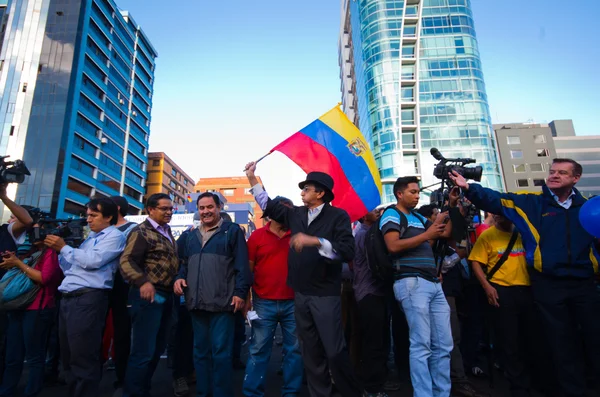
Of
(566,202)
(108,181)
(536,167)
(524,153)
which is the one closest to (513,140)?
(524,153)

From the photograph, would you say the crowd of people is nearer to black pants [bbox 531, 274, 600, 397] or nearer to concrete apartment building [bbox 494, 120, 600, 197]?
black pants [bbox 531, 274, 600, 397]


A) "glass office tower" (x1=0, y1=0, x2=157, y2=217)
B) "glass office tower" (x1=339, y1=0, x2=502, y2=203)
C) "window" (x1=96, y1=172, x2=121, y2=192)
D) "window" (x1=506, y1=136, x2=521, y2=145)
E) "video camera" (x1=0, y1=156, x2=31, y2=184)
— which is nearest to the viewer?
"video camera" (x1=0, y1=156, x2=31, y2=184)

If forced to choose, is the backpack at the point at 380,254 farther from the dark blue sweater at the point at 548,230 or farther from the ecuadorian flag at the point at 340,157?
the ecuadorian flag at the point at 340,157

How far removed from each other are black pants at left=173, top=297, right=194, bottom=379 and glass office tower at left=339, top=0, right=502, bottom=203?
3750cm

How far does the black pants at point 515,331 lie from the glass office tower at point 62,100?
4877cm

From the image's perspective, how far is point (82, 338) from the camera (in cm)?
316

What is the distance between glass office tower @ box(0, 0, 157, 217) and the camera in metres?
42.7

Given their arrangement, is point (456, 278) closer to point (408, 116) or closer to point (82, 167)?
point (408, 116)

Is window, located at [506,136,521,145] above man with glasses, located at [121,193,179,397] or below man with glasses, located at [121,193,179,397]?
above

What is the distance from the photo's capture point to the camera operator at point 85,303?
3146 millimetres

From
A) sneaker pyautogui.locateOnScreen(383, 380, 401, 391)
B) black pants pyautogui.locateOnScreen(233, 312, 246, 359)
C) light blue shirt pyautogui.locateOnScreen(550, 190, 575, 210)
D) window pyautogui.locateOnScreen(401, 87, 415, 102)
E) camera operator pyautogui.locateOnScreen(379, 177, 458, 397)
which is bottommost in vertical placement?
sneaker pyautogui.locateOnScreen(383, 380, 401, 391)

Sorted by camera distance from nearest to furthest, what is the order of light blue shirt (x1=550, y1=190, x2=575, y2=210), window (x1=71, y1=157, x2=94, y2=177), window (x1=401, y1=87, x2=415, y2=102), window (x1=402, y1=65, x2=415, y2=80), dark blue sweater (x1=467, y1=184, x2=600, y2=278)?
dark blue sweater (x1=467, y1=184, x2=600, y2=278), light blue shirt (x1=550, y1=190, x2=575, y2=210), window (x1=401, y1=87, x2=415, y2=102), window (x1=402, y1=65, x2=415, y2=80), window (x1=71, y1=157, x2=94, y2=177)

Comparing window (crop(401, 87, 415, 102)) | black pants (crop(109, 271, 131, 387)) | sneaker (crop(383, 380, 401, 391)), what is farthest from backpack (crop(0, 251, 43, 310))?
window (crop(401, 87, 415, 102))

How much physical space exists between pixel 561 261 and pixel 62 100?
5398cm
